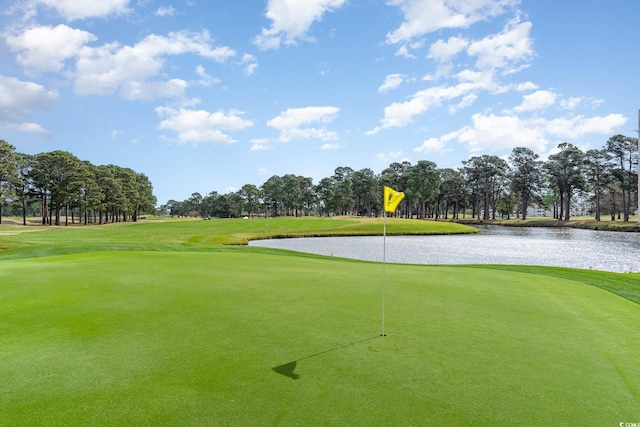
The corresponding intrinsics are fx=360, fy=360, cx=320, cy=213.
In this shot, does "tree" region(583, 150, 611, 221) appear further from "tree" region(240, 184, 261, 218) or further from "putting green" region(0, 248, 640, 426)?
"tree" region(240, 184, 261, 218)

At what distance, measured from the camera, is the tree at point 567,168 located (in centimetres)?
7407

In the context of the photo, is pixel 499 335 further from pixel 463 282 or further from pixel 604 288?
pixel 604 288

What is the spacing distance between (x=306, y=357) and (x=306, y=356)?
3 cm

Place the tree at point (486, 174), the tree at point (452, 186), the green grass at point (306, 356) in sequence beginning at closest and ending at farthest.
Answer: the green grass at point (306, 356)
the tree at point (486, 174)
the tree at point (452, 186)

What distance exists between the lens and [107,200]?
7719 centimetres

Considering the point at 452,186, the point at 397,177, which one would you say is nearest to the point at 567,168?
the point at 452,186

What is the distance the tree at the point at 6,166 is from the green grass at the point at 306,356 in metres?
57.4

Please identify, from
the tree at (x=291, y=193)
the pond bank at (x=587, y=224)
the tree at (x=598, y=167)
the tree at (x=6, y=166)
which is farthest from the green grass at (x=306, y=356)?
the tree at (x=291, y=193)

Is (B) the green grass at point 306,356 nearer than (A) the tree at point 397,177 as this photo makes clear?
Yes

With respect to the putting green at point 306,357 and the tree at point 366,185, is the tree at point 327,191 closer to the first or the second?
the tree at point 366,185

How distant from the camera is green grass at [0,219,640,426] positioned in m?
3.44

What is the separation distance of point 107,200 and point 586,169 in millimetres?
98635

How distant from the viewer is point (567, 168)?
76.5 metres

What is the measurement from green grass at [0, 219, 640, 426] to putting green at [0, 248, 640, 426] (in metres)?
0.02
